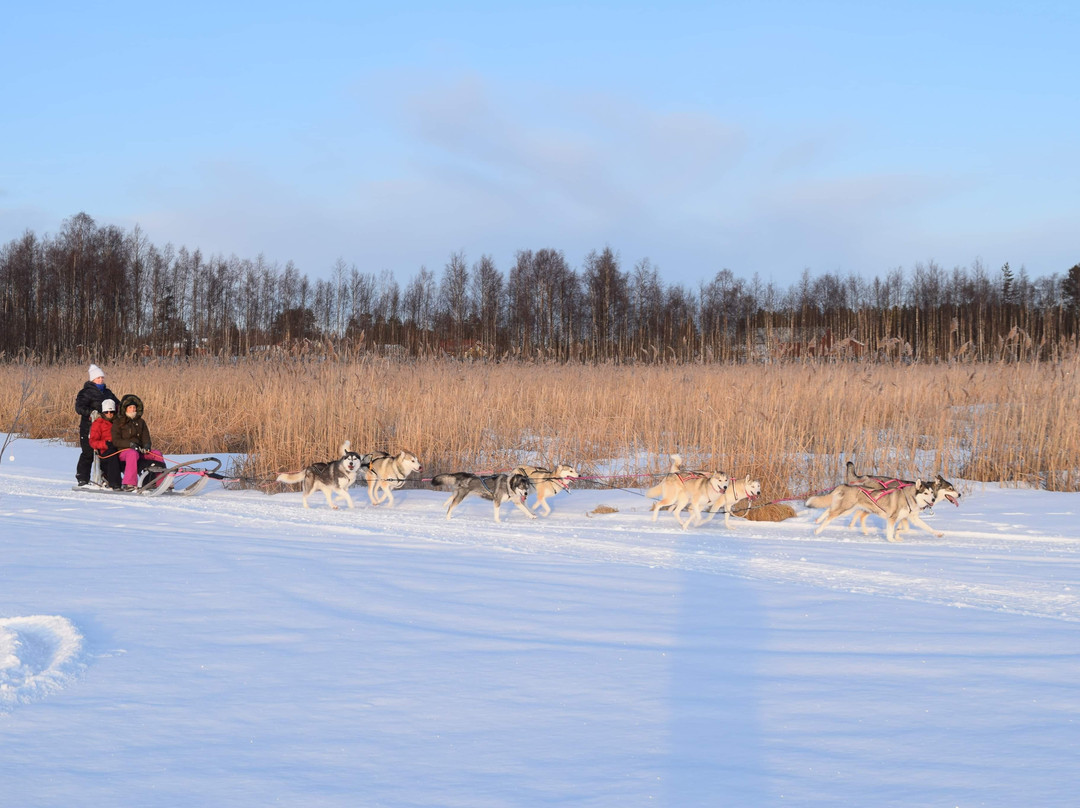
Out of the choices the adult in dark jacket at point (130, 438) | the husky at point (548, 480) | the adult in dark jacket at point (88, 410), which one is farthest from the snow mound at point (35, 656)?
→ the adult in dark jacket at point (88, 410)

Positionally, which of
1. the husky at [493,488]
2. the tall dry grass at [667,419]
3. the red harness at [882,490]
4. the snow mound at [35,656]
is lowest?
the snow mound at [35,656]

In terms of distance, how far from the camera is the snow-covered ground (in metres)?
2.15

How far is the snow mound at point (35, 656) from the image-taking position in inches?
105

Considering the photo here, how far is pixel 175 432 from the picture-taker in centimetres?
1295

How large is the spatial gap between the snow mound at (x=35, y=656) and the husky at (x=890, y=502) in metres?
5.49

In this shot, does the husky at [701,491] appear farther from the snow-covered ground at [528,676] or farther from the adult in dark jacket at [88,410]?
the adult in dark jacket at [88,410]

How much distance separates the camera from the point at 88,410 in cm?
957

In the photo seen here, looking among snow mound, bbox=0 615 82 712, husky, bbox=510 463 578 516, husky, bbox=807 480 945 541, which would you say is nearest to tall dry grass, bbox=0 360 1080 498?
husky, bbox=510 463 578 516

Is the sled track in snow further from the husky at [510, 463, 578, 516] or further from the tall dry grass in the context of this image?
the tall dry grass

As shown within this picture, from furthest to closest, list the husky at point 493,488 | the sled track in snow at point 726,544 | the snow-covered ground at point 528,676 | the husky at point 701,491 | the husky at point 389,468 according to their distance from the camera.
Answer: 1. the husky at point 389,468
2. the husky at point 493,488
3. the husky at point 701,491
4. the sled track in snow at point 726,544
5. the snow-covered ground at point 528,676

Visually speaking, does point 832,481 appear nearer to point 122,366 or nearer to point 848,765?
point 848,765

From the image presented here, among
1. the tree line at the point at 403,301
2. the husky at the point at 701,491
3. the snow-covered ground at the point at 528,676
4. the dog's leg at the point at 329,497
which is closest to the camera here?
the snow-covered ground at the point at 528,676

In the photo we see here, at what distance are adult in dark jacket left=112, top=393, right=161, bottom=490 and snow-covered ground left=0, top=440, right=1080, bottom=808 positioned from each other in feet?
11.9

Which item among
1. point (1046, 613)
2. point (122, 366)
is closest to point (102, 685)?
point (1046, 613)
